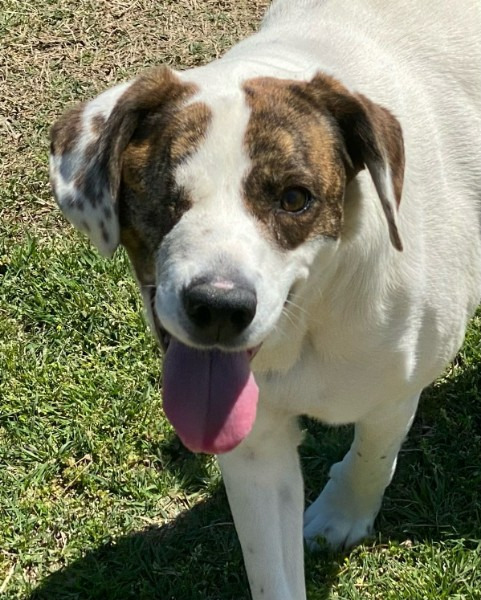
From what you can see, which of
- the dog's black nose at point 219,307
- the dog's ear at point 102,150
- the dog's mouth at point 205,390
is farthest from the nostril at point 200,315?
the dog's ear at point 102,150

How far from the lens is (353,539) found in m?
4.54

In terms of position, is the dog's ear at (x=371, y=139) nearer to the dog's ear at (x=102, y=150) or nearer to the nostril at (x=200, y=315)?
the dog's ear at (x=102, y=150)

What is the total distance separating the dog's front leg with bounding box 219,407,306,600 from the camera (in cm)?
380

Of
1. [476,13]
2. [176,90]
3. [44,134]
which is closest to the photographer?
[176,90]

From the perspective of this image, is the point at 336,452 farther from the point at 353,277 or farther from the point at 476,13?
the point at 476,13

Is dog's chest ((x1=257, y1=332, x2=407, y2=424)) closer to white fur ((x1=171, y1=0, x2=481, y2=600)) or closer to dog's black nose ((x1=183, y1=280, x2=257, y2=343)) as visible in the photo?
white fur ((x1=171, y1=0, x2=481, y2=600))

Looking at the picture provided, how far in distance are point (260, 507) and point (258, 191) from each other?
131 cm

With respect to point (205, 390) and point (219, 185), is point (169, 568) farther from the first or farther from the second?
point (219, 185)

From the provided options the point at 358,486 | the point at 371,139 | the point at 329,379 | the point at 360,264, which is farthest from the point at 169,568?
the point at 371,139

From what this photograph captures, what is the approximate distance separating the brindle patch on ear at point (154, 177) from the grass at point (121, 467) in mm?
1728

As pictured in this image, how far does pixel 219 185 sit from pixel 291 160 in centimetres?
25

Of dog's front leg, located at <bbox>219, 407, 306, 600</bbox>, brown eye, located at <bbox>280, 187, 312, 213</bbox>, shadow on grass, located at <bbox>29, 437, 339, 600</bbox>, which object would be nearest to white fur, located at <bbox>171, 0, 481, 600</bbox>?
dog's front leg, located at <bbox>219, 407, 306, 600</bbox>

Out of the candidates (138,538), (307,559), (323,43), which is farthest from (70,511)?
(323,43)

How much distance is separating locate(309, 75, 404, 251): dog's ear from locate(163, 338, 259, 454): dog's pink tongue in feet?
2.13
